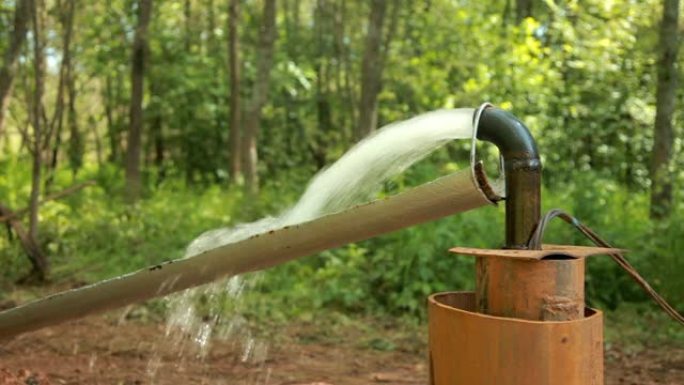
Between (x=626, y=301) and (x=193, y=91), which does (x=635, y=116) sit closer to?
(x=626, y=301)

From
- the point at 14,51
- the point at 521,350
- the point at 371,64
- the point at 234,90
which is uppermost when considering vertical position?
the point at 14,51

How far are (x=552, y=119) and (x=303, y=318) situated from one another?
752cm

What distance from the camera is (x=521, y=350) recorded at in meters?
2.03

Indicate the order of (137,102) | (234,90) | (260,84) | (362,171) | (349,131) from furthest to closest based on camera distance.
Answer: (349,131) < (234,90) < (137,102) < (260,84) < (362,171)

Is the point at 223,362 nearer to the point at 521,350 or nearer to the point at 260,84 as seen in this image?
the point at 521,350

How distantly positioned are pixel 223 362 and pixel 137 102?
24.6 feet

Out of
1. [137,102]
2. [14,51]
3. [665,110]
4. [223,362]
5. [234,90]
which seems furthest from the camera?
[234,90]

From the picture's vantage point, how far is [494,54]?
1152cm

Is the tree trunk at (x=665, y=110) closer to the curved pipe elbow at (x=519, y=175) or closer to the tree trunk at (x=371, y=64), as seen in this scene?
the tree trunk at (x=371, y=64)

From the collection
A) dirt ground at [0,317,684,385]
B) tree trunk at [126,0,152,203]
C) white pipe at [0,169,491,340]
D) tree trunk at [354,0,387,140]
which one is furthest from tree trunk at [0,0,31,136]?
white pipe at [0,169,491,340]

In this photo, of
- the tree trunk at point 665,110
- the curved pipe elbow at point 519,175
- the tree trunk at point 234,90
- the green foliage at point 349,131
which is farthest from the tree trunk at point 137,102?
the curved pipe elbow at point 519,175

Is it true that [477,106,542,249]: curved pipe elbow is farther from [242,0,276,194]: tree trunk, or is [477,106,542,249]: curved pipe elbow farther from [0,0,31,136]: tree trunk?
[242,0,276,194]: tree trunk

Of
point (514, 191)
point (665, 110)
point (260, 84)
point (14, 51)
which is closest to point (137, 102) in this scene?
point (260, 84)

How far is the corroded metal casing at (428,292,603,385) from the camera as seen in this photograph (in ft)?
6.63
